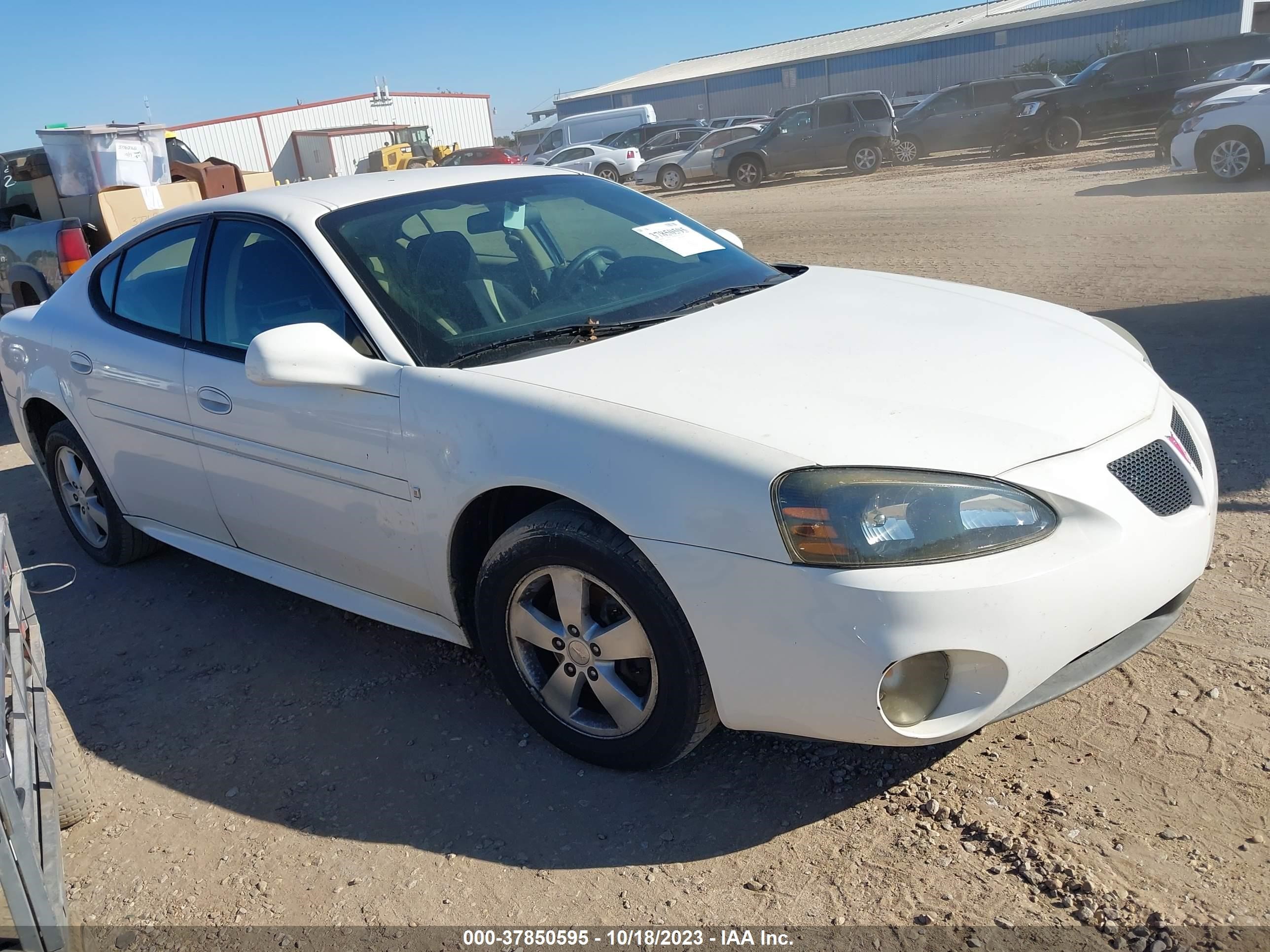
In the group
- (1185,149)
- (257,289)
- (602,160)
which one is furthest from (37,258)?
(602,160)

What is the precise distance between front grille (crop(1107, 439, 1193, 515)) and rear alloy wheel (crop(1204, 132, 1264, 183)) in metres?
12.2

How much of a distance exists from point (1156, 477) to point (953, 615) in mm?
785

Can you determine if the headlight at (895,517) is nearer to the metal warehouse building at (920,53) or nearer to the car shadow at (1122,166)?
the car shadow at (1122,166)

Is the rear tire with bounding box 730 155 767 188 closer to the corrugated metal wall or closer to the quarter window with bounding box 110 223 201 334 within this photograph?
the quarter window with bounding box 110 223 201 334

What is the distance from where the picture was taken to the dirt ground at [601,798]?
2.45 metres

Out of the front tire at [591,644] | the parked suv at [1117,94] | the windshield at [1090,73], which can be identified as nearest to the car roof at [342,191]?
the front tire at [591,644]

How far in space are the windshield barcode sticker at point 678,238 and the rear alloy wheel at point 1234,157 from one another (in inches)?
457

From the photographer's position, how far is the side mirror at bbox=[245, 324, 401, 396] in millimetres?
3049

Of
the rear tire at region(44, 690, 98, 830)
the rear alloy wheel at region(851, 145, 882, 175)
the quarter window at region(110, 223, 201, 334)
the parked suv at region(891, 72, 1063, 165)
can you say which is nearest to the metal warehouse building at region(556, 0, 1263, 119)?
the parked suv at region(891, 72, 1063, 165)

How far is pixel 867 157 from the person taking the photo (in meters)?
21.3

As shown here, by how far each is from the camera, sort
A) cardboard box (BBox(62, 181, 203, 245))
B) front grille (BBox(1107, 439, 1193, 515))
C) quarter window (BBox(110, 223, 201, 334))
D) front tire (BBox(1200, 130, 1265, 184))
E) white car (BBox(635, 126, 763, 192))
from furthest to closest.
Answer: white car (BBox(635, 126, 763, 192))
front tire (BBox(1200, 130, 1265, 184))
cardboard box (BBox(62, 181, 203, 245))
quarter window (BBox(110, 223, 201, 334))
front grille (BBox(1107, 439, 1193, 515))

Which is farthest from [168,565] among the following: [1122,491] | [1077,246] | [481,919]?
[1077,246]

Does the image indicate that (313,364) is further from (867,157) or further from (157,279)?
(867,157)

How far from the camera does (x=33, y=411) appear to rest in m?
4.95
